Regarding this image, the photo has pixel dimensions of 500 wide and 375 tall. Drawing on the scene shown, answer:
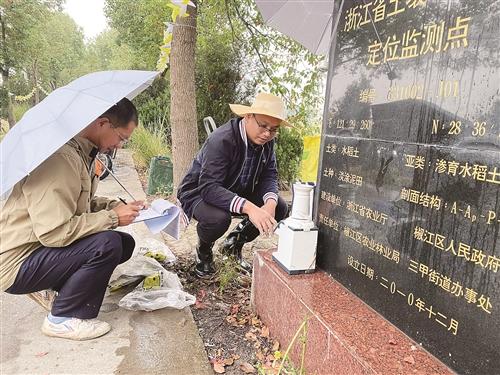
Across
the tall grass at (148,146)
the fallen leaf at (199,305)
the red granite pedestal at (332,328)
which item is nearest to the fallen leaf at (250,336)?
the red granite pedestal at (332,328)

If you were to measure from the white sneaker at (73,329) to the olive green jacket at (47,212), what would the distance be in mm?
326

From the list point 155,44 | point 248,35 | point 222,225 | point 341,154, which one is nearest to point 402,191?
point 341,154

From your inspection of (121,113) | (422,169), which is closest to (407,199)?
(422,169)

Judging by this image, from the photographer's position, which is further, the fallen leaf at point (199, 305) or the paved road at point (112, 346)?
the fallen leaf at point (199, 305)

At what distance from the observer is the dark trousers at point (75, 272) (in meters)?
2.13

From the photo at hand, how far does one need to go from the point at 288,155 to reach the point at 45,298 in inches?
243

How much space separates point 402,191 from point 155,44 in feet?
32.6

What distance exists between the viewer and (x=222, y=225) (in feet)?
9.82

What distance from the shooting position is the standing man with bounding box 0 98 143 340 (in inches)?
78.7

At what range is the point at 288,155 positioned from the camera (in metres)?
8.16

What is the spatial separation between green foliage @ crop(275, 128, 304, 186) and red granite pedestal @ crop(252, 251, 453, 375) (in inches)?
218

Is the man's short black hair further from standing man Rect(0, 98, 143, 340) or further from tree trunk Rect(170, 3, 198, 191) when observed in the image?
tree trunk Rect(170, 3, 198, 191)

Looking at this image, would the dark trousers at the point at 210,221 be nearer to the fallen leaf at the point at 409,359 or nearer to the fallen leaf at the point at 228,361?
the fallen leaf at the point at 228,361

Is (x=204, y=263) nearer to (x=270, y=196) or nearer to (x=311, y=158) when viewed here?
(x=270, y=196)
